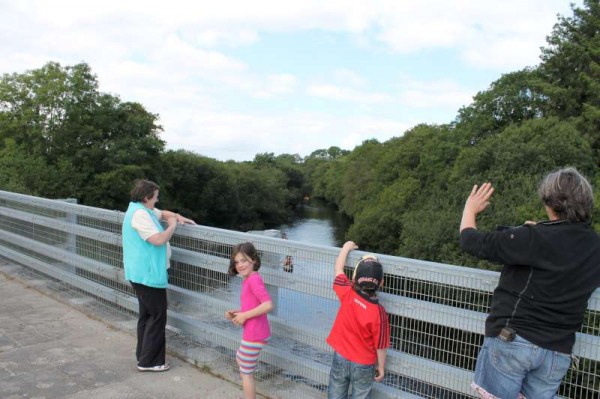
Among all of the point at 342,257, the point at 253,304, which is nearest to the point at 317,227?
the point at 253,304

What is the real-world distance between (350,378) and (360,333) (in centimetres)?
34

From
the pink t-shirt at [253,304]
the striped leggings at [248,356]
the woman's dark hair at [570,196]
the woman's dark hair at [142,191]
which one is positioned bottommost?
the striped leggings at [248,356]

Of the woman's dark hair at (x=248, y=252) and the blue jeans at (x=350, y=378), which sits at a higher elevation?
the woman's dark hair at (x=248, y=252)

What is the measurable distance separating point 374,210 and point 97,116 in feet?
80.4

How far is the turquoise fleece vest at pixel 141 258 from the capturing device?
14.1ft

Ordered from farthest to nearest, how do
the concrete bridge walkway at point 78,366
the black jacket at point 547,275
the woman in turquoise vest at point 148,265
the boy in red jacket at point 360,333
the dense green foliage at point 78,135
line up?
the dense green foliage at point 78,135
the woman in turquoise vest at point 148,265
the concrete bridge walkway at point 78,366
the boy in red jacket at point 360,333
the black jacket at point 547,275

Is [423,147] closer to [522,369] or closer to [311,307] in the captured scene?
[311,307]

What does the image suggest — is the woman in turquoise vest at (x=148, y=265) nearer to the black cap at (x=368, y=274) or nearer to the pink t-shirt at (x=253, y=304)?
the pink t-shirt at (x=253, y=304)

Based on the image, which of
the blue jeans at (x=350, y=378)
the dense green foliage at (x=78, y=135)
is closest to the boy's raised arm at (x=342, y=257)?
the blue jeans at (x=350, y=378)

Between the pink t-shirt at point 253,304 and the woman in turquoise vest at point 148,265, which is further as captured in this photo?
the woman in turquoise vest at point 148,265

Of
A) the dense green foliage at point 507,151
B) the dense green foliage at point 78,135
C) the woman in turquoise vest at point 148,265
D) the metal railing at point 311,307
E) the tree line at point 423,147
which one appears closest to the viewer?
the metal railing at point 311,307

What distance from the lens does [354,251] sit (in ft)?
11.2

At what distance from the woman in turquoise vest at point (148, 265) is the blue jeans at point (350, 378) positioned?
175 centimetres

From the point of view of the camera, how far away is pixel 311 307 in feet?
12.6
